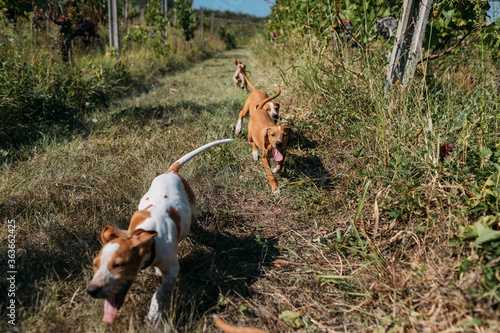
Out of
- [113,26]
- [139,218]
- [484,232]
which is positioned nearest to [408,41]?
[484,232]

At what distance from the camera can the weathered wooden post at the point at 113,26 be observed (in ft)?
25.7

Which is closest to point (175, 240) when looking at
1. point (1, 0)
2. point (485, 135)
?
point (485, 135)

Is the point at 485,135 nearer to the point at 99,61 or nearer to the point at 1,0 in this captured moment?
the point at 99,61

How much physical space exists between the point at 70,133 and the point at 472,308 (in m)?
4.79

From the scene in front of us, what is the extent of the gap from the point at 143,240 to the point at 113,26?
7.99 meters

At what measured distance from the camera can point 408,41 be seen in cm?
369

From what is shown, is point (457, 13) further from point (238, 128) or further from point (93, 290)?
point (93, 290)

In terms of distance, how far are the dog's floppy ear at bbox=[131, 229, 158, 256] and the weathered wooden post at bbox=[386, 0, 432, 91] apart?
3163mm

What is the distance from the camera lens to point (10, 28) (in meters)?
5.38

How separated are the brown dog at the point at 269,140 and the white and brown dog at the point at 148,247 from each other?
118 centimetres

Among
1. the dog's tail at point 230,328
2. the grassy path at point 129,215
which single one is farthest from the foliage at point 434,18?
the dog's tail at point 230,328

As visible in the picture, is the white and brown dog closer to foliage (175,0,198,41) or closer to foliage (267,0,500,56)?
foliage (267,0,500,56)

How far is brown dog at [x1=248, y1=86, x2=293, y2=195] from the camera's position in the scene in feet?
10.8

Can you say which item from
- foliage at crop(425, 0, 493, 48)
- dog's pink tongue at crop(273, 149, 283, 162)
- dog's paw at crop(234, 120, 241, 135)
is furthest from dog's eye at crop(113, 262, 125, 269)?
foliage at crop(425, 0, 493, 48)
